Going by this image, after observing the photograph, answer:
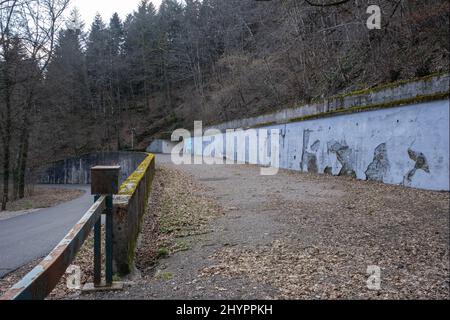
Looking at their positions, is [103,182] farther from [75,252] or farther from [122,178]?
[122,178]

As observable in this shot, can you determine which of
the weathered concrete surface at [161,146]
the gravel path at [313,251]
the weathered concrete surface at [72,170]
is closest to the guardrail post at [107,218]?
the gravel path at [313,251]

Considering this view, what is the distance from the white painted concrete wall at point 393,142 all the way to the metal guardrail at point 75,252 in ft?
19.8

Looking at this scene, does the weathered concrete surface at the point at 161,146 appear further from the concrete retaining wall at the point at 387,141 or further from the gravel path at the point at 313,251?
the gravel path at the point at 313,251

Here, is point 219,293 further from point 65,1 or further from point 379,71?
point 65,1

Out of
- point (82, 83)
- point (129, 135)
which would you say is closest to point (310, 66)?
point (129, 135)

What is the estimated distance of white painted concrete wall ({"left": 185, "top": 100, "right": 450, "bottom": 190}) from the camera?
745 cm

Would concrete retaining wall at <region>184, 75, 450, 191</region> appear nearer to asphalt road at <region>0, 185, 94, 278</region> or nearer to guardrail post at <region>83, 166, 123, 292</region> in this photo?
guardrail post at <region>83, 166, 123, 292</region>

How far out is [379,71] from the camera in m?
12.5

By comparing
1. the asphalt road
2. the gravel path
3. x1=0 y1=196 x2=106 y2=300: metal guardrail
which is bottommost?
the asphalt road

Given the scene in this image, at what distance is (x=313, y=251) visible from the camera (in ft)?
15.1

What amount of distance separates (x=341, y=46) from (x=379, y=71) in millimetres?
5062

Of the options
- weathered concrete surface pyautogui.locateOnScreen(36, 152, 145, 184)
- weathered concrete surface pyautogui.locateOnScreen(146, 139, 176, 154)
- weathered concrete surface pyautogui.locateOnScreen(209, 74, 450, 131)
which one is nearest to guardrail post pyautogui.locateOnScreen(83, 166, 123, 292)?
weathered concrete surface pyautogui.locateOnScreen(209, 74, 450, 131)

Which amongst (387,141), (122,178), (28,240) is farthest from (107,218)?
(122,178)

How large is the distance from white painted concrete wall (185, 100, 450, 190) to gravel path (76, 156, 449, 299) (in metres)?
0.51
